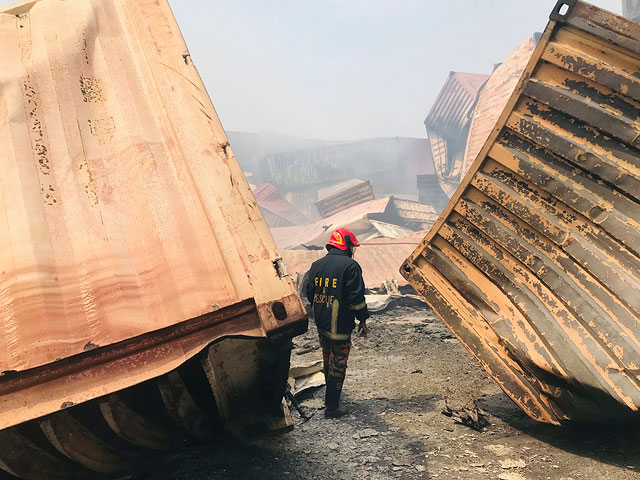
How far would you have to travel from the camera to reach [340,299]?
330 centimetres

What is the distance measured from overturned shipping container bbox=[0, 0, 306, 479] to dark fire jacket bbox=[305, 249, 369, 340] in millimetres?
1132

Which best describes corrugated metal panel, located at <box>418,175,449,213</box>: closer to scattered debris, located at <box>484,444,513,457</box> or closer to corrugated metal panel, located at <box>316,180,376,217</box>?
corrugated metal panel, located at <box>316,180,376,217</box>

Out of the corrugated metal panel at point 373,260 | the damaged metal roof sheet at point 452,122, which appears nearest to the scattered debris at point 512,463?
the corrugated metal panel at point 373,260

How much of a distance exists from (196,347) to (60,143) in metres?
1.12

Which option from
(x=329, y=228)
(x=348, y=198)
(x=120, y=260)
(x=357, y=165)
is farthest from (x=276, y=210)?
(x=120, y=260)

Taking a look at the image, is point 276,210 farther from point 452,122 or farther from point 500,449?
point 500,449

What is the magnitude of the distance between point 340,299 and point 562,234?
155 cm

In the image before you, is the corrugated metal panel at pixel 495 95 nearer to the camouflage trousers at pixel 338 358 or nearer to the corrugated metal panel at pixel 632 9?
the corrugated metal panel at pixel 632 9

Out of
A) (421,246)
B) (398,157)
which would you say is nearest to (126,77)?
(421,246)

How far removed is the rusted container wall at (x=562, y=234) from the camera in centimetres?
213

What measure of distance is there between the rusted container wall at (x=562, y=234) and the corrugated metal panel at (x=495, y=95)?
A: 9.00 metres

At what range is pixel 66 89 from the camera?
2.06 m

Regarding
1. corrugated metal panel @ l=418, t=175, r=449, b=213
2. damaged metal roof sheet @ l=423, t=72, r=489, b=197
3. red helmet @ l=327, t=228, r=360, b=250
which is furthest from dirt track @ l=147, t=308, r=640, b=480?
corrugated metal panel @ l=418, t=175, r=449, b=213

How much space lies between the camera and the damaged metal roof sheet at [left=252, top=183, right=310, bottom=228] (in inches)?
626
